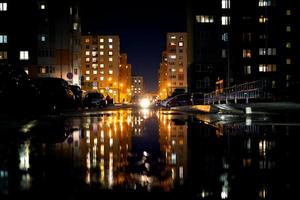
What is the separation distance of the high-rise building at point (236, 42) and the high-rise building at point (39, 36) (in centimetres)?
2775

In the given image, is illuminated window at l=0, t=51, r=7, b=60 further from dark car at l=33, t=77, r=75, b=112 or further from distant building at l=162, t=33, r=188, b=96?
distant building at l=162, t=33, r=188, b=96

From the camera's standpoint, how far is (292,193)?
4.01 meters

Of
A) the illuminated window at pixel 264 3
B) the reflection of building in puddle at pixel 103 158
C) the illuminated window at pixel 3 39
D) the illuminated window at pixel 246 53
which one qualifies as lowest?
the reflection of building in puddle at pixel 103 158

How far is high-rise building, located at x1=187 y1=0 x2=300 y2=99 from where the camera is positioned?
75.2 m

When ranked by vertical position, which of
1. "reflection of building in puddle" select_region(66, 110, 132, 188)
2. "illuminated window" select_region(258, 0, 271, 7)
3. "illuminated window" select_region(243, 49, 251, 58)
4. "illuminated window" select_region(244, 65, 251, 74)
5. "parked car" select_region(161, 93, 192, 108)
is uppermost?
"illuminated window" select_region(258, 0, 271, 7)

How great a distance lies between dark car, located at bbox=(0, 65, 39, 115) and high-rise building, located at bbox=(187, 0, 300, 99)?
60275mm

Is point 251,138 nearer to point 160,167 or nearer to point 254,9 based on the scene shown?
point 160,167

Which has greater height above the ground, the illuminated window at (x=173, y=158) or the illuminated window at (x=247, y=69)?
the illuminated window at (x=247, y=69)

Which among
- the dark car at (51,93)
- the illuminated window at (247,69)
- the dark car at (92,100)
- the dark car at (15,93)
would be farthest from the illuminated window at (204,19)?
the dark car at (15,93)

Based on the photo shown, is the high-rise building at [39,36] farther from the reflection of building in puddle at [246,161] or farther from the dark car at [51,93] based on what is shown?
the reflection of building in puddle at [246,161]

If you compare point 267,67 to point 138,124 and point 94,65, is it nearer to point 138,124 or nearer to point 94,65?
point 138,124

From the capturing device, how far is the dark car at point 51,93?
19395 millimetres

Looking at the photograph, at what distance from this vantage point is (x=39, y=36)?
72.9 m

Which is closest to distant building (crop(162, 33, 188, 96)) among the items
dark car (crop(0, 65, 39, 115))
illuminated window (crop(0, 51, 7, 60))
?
illuminated window (crop(0, 51, 7, 60))
